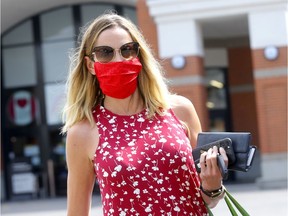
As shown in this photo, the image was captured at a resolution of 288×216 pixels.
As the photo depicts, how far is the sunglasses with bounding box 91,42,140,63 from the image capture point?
10.0 feet

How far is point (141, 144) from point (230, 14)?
1590cm

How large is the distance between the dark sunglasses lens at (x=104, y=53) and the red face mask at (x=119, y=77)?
2 centimetres

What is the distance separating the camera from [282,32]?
1805 centimetres

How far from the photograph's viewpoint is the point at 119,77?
303 cm

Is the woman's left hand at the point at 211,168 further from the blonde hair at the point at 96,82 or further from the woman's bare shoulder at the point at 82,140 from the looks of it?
the woman's bare shoulder at the point at 82,140

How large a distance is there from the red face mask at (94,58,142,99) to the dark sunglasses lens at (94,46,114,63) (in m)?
0.02

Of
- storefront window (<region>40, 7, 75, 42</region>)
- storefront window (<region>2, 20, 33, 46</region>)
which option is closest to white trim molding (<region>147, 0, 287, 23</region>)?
storefront window (<region>40, 7, 75, 42</region>)

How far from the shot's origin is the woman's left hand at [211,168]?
278 centimetres

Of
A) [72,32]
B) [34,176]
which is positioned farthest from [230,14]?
[34,176]

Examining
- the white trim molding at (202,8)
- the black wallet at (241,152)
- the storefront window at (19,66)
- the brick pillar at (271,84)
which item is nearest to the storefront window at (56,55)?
the storefront window at (19,66)

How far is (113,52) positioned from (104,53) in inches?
1.6

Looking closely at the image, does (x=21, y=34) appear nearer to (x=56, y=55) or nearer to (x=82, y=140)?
(x=56, y=55)

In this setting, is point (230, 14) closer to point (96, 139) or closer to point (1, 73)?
point (1, 73)

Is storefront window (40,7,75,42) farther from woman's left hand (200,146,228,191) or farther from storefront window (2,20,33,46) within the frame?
woman's left hand (200,146,228,191)
